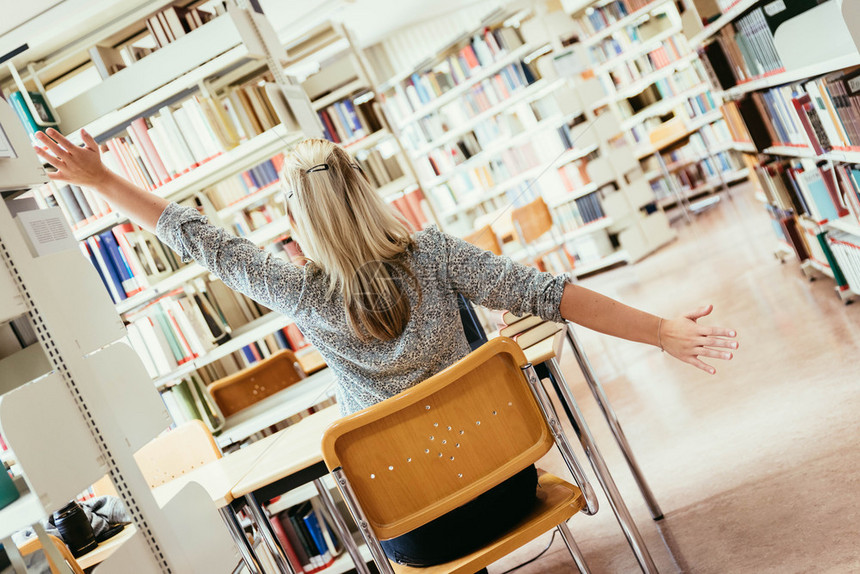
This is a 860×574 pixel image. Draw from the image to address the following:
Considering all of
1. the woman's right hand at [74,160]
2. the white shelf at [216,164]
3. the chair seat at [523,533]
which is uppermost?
the white shelf at [216,164]

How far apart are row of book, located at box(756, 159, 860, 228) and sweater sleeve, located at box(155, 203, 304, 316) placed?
254 cm

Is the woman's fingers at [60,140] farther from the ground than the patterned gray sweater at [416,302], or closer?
farther from the ground

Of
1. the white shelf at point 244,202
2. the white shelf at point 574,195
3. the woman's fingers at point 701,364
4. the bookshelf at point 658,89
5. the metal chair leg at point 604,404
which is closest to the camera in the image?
the woman's fingers at point 701,364

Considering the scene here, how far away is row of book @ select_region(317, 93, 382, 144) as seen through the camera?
4.43m

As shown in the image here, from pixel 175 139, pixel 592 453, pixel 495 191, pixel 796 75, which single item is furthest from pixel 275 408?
pixel 495 191

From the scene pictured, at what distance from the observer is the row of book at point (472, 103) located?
23.9 ft

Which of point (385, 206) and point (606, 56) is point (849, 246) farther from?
point (606, 56)

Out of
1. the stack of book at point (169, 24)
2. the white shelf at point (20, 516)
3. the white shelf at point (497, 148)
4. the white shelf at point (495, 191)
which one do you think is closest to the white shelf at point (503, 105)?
the white shelf at point (497, 148)

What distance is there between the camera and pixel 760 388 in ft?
10.1

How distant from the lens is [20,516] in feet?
5.12

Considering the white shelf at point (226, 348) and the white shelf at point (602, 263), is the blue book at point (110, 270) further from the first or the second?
the white shelf at point (602, 263)

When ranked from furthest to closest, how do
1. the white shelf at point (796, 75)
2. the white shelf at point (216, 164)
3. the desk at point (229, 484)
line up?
the white shelf at point (216, 164), the white shelf at point (796, 75), the desk at point (229, 484)

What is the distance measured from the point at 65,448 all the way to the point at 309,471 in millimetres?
563

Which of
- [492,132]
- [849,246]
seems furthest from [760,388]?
[492,132]
